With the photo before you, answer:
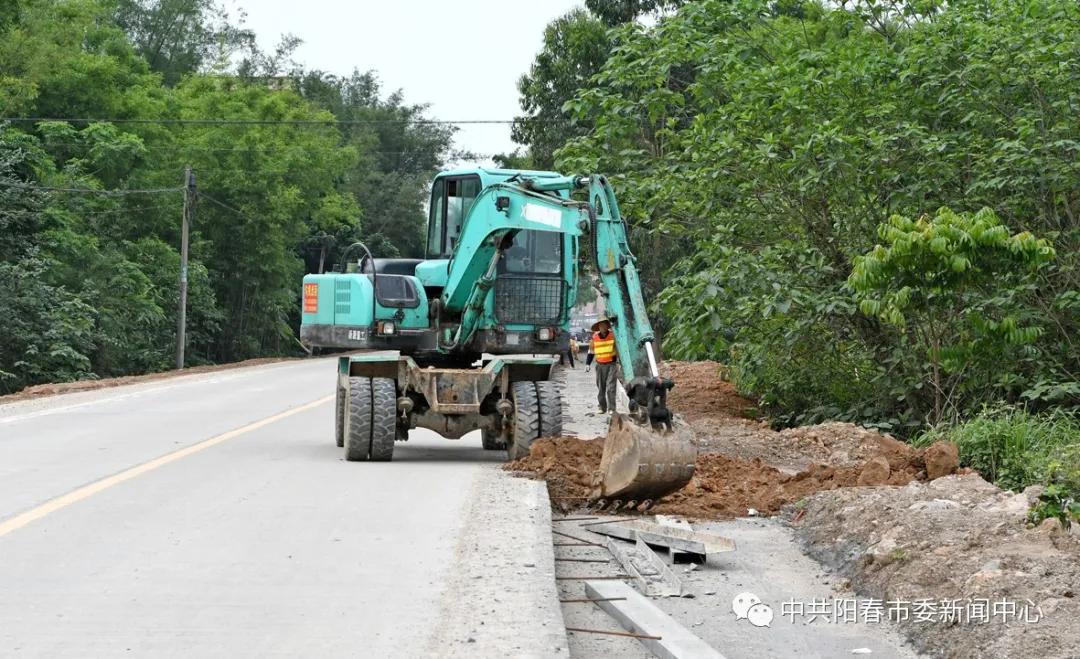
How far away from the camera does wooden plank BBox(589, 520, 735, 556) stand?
33.3 feet

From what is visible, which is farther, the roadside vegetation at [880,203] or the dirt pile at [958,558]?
the roadside vegetation at [880,203]

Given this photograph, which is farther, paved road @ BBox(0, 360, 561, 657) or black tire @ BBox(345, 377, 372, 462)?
black tire @ BBox(345, 377, 372, 462)

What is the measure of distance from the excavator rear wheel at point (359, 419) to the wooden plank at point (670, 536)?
4337 mm

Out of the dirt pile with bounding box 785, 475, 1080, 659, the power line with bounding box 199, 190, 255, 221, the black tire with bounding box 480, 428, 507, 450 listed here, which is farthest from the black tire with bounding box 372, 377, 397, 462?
the power line with bounding box 199, 190, 255, 221

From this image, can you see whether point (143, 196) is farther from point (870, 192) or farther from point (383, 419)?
point (383, 419)

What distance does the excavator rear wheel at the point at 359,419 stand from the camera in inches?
594

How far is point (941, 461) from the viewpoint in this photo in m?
14.1

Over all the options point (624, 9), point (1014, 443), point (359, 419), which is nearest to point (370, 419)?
point (359, 419)

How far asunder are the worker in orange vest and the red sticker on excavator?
6260mm

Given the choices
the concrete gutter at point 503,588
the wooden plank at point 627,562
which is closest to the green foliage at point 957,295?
the concrete gutter at point 503,588

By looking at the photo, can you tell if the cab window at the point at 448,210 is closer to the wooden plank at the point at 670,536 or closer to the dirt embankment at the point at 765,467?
the dirt embankment at the point at 765,467

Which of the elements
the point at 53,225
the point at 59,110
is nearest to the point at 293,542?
the point at 53,225

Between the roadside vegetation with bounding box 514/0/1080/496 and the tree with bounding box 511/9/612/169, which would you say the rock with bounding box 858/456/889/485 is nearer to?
the roadside vegetation with bounding box 514/0/1080/496

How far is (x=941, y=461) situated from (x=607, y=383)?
9.40m
